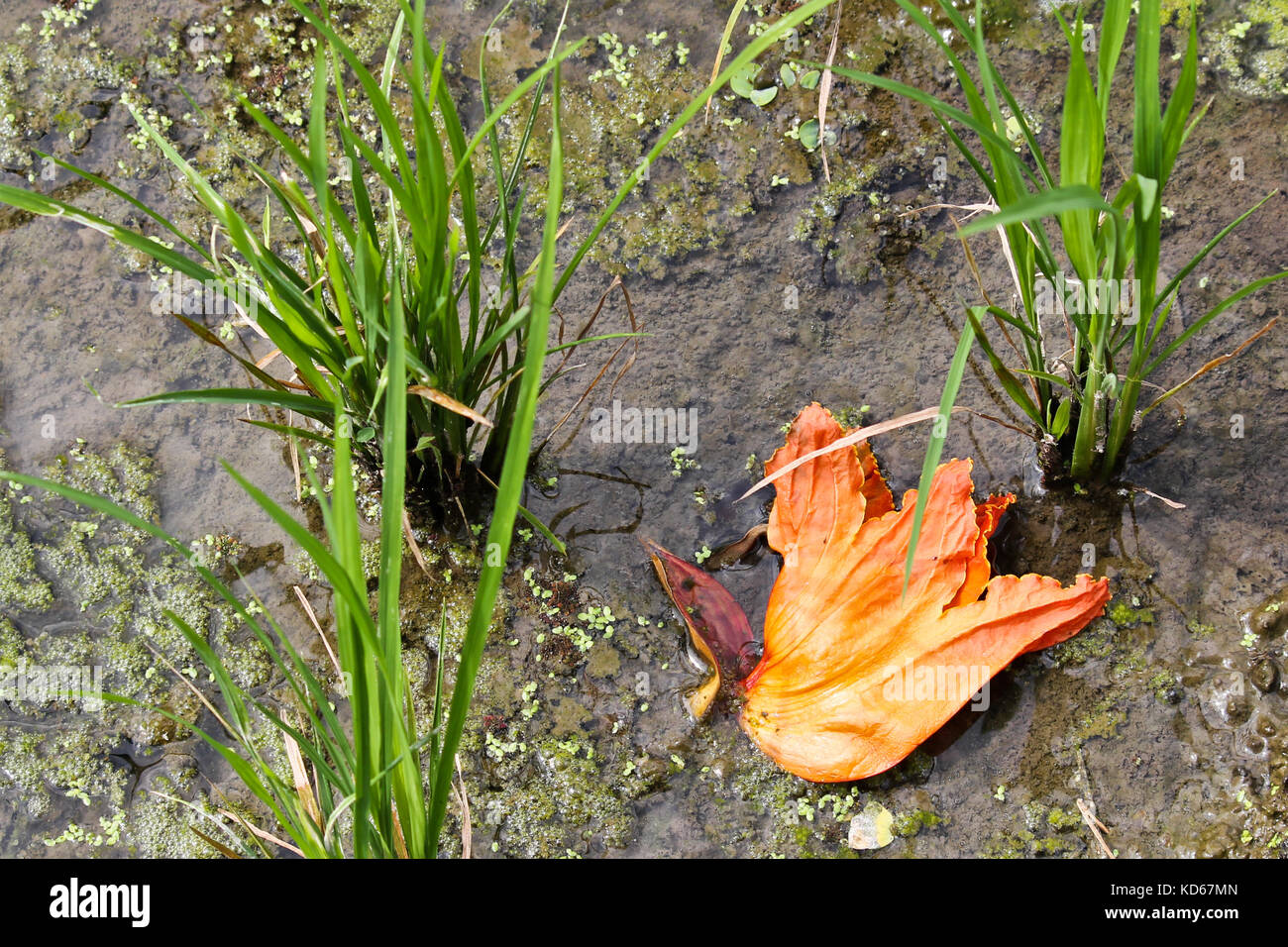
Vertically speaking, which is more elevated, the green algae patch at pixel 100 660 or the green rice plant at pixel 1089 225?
the green rice plant at pixel 1089 225

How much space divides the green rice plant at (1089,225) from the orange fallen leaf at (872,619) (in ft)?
0.84

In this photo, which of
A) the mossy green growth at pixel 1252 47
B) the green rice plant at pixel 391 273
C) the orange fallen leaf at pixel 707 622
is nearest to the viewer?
the green rice plant at pixel 391 273

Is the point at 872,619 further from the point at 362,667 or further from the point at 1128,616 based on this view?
the point at 362,667

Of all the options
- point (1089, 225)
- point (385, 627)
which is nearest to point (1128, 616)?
point (1089, 225)

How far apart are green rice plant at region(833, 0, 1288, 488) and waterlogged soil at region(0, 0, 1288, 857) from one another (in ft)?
0.66

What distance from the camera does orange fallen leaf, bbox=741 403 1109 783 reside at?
5.95 feet

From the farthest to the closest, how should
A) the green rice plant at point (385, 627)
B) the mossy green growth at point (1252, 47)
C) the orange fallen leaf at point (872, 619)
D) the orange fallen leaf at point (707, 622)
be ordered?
the mossy green growth at point (1252, 47) → the orange fallen leaf at point (707, 622) → the orange fallen leaf at point (872, 619) → the green rice plant at point (385, 627)

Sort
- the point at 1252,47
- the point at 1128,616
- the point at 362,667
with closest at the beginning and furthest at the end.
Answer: the point at 362,667 → the point at 1128,616 → the point at 1252,47

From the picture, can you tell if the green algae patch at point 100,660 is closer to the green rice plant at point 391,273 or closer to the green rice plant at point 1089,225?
the green rice plant at point 391,273

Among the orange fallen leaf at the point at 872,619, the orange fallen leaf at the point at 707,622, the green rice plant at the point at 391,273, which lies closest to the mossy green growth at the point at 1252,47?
the orange fallen leaf at the point at 872,619

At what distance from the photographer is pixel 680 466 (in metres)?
2.13

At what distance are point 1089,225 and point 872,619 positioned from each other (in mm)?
798

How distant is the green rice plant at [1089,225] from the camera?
145 cm

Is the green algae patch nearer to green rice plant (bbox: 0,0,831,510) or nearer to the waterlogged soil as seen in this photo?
the waterlogged soil
